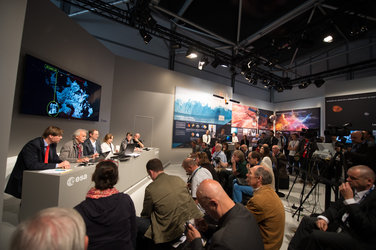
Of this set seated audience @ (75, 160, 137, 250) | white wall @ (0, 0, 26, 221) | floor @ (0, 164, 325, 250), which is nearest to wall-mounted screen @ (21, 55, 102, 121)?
floor @ (0, 164, 325, 250)

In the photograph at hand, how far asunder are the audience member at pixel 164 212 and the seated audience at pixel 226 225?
595mm

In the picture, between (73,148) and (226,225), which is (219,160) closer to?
(73,148)

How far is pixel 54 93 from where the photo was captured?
359 centimetres

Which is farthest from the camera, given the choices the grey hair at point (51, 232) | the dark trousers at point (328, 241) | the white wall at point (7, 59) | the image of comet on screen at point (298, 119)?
the image of comet on screen at point (298, 119)

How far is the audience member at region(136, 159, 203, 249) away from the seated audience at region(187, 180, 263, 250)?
1.95 feet

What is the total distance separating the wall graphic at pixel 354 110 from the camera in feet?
22.3

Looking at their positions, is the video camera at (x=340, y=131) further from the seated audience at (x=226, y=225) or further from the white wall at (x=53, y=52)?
the white wall at (x=53, y=52)

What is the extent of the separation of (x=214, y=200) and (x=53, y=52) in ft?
14.8

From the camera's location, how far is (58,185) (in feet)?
6.09

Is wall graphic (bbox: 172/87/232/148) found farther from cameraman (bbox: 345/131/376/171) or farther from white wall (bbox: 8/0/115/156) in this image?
cameraman (bbox: 345/131/376/171)

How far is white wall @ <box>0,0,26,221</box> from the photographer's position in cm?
142

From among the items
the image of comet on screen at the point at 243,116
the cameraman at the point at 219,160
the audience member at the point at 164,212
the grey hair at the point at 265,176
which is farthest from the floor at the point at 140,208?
the image of comet on screen at the point at 243,116

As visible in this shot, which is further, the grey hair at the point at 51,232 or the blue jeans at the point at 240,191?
the blue jeans at the point at 240,191

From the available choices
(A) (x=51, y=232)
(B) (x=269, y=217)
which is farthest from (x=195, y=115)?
(A) (x=51, y=232)
